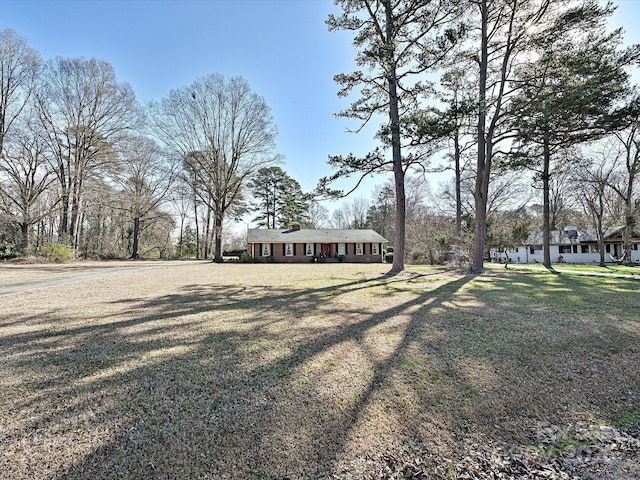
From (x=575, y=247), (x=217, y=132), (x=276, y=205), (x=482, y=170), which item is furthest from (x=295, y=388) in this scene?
(x=575, y=247)

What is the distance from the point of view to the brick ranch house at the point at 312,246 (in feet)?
89.6

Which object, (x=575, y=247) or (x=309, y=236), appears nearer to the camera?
(x=309, y=236)

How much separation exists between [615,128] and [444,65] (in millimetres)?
7085

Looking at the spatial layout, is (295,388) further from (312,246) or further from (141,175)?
(141,175)

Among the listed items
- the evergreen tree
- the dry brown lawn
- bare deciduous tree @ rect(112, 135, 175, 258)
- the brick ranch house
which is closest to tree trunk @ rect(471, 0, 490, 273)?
the dry brown lawn

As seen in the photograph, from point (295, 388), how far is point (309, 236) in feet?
84.9

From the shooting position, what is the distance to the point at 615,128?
32.0ft

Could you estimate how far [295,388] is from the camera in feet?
9.55

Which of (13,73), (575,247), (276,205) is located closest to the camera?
(13,73)

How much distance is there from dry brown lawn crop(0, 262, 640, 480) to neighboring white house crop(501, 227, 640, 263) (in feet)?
105

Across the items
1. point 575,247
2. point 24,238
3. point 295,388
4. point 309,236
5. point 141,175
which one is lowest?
point 295,388

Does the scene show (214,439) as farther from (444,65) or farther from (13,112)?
(13,112)

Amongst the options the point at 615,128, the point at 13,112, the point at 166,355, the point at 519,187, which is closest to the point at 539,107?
the point at 615,128

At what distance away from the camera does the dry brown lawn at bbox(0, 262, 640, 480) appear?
6.66ft
